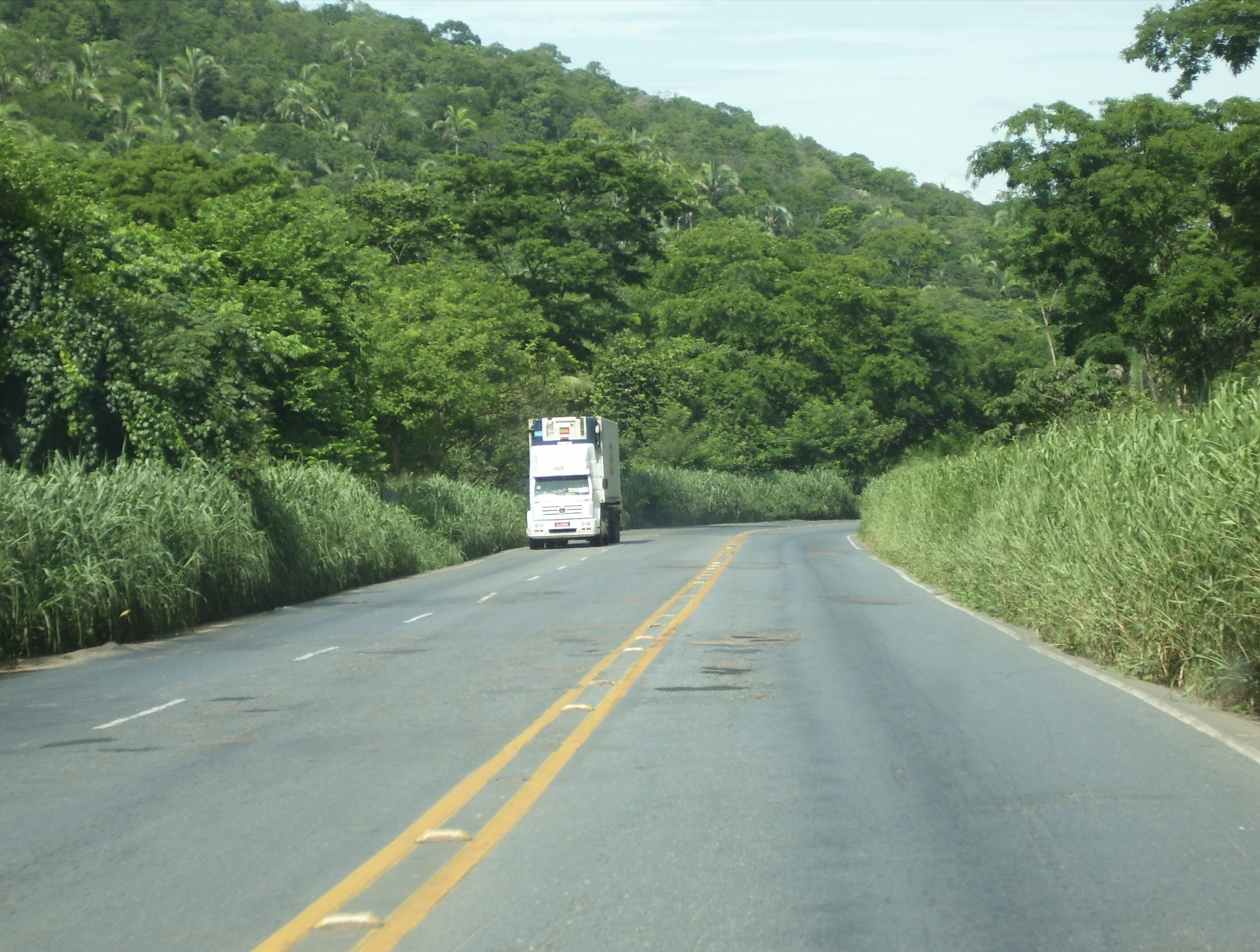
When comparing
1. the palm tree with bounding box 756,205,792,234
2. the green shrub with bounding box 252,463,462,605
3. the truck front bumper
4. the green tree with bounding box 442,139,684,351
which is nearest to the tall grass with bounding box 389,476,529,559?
the truck front bumper

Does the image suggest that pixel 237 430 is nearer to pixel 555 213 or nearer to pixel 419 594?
pixel 419 594

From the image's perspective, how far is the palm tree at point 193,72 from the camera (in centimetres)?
12275

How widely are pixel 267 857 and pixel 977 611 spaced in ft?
47.1

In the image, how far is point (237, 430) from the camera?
73.7 ft

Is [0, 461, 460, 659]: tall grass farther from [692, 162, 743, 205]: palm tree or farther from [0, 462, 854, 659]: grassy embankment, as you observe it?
[692, 162, 743, 205]: palm tree

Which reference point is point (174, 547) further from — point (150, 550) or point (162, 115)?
point (162, 115)

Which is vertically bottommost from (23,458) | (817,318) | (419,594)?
(419,594)

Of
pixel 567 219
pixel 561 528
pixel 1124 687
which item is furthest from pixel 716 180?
pixel 1124 687

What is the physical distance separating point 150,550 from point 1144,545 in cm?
1208

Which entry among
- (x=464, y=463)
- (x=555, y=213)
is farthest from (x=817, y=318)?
(x=464, y=463)

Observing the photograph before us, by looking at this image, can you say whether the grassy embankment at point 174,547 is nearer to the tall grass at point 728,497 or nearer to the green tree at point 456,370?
the green tree at point 456,370

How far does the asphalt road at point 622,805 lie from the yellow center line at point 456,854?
24 millimetres

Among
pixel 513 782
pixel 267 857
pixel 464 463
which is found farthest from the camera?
pixel 464 463

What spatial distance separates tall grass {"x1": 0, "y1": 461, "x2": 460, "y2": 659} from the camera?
1553 cm
